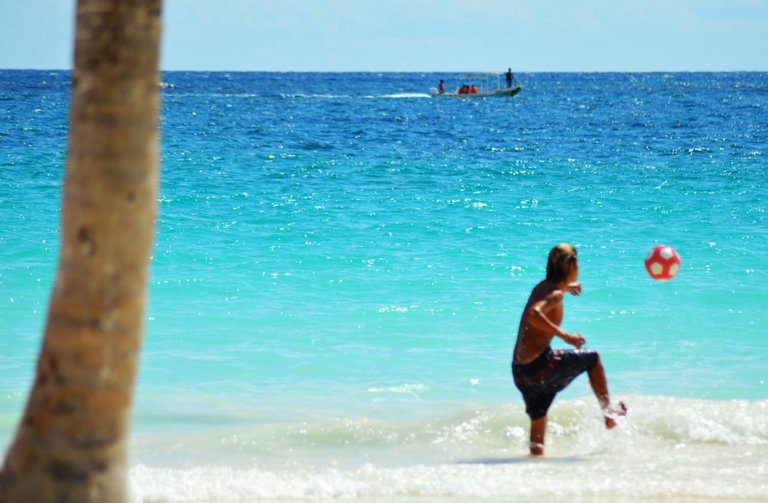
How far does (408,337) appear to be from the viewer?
10.8 metres

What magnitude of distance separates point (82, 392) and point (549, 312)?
4.03 m

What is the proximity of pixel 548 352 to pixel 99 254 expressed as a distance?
410cm

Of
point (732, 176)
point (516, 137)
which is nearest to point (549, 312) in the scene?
point (732, 176)

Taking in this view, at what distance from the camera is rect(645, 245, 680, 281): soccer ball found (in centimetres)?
773

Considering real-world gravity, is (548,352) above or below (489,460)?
above

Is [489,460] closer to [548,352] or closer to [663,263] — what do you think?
[548,352]

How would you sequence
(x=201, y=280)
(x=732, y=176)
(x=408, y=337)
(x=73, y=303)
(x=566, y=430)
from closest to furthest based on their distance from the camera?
(x=73, y=303) < (x=566, y=430) < (x=408, y=337) < (x=201, y=280) < (x=732, y=176)

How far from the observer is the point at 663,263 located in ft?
25.4

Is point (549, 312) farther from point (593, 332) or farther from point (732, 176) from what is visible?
point (732, 176)

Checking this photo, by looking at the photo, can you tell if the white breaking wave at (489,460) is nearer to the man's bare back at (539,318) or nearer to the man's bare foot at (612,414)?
the man's bare foot at (612,414)

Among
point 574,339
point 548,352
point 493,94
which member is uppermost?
point 493,94

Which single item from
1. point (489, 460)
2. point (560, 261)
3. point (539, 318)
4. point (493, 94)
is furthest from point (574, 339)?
point (493, 94)

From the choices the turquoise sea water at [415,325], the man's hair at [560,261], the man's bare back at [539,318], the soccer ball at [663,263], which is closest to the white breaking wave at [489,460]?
the turquoise sea water at [415,325]

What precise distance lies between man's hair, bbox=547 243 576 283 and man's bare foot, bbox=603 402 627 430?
3.21 feet
